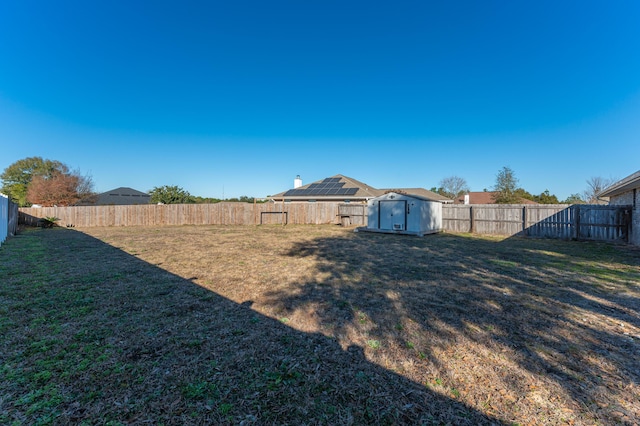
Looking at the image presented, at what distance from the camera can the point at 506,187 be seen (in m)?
28.0

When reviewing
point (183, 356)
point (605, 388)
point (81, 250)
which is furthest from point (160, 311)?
point (81, 250)

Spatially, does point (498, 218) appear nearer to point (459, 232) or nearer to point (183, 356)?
point (459, 232)

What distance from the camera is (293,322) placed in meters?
3.50

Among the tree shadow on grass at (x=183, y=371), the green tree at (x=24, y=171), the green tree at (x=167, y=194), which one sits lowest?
the tree shadow on grass at (x=183, y=371)

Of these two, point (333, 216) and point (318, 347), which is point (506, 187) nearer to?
point (333, 216)

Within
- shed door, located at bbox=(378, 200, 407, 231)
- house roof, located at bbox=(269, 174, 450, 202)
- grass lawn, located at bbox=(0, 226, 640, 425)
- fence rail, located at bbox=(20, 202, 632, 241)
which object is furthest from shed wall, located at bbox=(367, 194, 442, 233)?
house roof, located at bbox=(269, 174, 450, 202)

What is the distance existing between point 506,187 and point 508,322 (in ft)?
99.4

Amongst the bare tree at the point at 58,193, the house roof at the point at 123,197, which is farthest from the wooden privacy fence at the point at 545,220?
the house roof at the point at 123,197

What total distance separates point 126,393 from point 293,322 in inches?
71.9

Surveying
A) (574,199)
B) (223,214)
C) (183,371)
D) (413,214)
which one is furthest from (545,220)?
(574,199)

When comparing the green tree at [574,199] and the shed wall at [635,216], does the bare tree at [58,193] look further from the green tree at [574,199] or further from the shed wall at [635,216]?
the green tree at [574,199]

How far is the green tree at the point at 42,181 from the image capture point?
81.9 feet

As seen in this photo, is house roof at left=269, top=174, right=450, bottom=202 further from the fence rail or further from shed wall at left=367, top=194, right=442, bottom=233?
shed wall at left=367, top=194, right=442, bottom=233

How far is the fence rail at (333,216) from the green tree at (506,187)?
54.6ft
